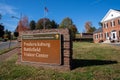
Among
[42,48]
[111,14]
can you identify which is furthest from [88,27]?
[42,48]

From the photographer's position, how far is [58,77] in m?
6.98

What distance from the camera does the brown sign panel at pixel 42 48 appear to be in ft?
26.6

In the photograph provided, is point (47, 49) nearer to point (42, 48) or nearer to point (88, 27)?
point (42, 48)

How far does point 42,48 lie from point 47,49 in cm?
33

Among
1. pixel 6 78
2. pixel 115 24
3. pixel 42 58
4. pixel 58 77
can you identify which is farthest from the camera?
pixel 115 24

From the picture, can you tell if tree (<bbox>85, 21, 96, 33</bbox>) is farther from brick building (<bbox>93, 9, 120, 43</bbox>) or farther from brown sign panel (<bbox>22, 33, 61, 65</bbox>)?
brown sign panel (<bbox>22, 33, 61, 65</bbox>)

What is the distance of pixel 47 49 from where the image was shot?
8438mm

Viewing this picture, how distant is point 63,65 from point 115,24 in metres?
37.7

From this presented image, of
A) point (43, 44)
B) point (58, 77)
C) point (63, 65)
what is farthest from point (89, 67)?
point (43, 44)

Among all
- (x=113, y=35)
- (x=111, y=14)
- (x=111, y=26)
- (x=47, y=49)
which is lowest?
(x=47, y=49)

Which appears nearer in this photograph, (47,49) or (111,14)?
(47,49)

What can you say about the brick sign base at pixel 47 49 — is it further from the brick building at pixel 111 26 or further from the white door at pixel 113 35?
the white door at pixel 113 35

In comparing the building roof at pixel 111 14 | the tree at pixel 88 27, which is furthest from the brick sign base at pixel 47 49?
the tree at pixel 88 27

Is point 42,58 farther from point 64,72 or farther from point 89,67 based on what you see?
point 89,67
